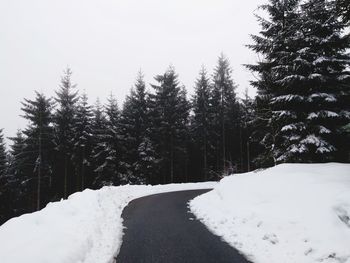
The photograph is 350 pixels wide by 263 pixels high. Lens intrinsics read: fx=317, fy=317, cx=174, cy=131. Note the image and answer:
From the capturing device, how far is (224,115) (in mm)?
43938

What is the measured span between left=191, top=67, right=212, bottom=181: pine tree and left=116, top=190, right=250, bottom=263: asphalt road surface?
28.0 meters

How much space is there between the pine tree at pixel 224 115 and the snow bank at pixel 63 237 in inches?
1264

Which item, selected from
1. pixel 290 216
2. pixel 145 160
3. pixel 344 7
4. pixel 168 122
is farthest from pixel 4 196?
pixel 344 7

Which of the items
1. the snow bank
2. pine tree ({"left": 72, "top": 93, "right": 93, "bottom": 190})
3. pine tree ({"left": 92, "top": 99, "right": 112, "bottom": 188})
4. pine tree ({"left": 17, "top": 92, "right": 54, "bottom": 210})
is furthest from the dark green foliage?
the snow bank

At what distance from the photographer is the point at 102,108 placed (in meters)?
45.4

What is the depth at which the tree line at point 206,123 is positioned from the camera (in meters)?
17.7

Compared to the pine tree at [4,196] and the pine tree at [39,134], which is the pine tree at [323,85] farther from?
the pine tree at [4,196]

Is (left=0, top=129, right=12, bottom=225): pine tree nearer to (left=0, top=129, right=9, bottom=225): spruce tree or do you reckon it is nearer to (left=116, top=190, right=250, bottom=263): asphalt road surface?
(left=0, top=129, right=9, bottom=225): spruce tree

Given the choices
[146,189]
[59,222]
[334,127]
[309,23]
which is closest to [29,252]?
[59,222]

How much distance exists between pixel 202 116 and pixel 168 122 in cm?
581

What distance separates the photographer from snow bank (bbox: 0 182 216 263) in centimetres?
646

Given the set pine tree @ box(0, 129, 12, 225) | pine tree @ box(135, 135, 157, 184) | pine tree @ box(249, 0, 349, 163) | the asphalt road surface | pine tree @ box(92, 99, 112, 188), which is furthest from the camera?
pine tree @ box(0, 129, 12, 225)

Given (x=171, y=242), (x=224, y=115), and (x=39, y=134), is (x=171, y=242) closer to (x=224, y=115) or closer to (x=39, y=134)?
(x=39, y=134)

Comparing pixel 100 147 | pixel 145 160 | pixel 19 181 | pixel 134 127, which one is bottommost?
pixel 19 181
